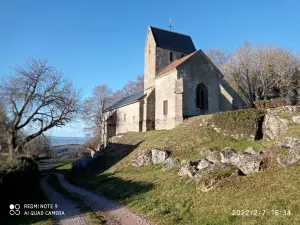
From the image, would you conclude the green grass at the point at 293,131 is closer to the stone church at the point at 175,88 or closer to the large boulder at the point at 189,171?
the large boulder at the point at 189,171

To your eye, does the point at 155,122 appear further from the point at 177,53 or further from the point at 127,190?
the point at 127,190

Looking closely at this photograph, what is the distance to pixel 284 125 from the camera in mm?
15047

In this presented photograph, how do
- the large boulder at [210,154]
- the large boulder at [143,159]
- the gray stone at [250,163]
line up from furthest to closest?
1. the large boulder at [143,159]
2. the large boulder at [210,154]
3. the gray stone at [250,163]

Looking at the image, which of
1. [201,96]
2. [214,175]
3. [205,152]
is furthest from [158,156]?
[201,96]

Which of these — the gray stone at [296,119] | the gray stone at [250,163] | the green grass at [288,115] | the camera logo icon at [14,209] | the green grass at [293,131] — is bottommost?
the camera logo icon at [14,209]

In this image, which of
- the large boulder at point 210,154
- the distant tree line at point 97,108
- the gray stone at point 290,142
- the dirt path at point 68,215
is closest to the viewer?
the dirt path at point 68,215

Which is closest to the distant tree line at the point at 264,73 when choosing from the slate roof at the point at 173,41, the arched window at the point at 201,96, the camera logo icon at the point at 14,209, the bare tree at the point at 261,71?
the bare tree at the point at 261,71

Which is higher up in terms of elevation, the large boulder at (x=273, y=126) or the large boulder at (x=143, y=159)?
the large boulder at (x=273, y=126)

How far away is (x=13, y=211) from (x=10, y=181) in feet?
4.41

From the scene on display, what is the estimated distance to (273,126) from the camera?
15.6 metres

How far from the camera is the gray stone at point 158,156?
17.4 m

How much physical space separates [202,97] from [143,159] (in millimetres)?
10616

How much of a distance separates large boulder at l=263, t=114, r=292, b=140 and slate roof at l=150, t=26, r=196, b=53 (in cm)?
2001

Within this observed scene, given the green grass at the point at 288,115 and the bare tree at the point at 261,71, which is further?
the bare tree at the point at 261,71
